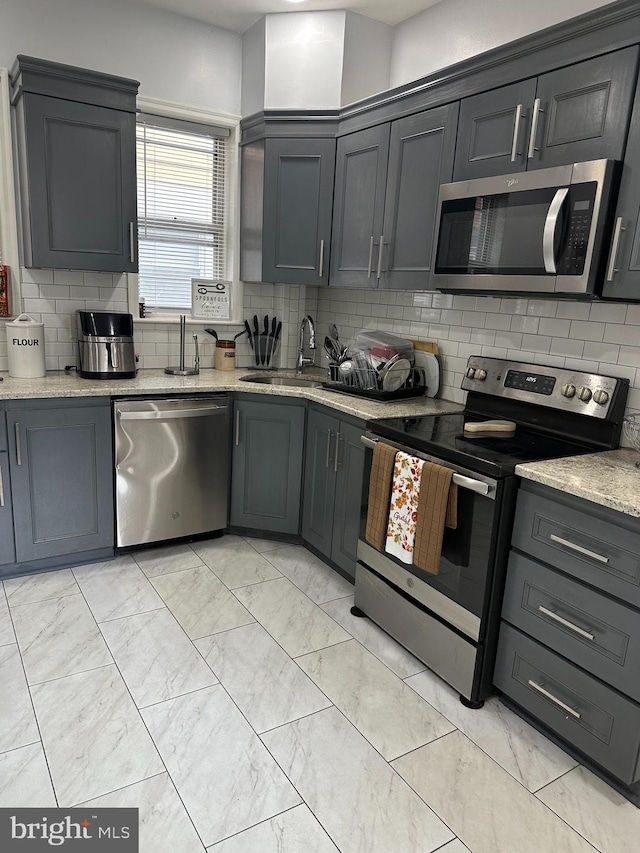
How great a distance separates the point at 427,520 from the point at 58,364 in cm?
227

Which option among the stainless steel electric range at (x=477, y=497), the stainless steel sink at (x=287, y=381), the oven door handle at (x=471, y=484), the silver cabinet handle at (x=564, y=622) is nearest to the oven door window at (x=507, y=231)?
the stainless steel electric range at (x=477, y=497)

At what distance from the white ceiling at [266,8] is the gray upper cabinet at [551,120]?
1.11 metres

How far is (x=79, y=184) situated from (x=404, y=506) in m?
2.24

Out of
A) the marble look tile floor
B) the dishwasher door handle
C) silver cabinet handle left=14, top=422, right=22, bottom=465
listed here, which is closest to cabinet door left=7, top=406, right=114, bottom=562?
silver cabinet handle left=14, top=422, right=22, bottom=465

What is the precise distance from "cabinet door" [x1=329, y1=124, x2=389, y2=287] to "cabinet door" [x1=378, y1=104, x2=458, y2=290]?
0.07m

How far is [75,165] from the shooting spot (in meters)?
2.94

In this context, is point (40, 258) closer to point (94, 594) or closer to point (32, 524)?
A: point (32, 524)

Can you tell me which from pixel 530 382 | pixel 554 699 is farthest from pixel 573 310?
pixel 554 699

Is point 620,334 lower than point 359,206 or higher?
lower

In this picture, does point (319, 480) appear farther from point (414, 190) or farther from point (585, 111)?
point (585, 111)

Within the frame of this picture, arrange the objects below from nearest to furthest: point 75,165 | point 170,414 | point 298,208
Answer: point 75,165 → point 170,414 → point 298,208

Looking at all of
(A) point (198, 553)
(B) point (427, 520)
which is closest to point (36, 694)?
(A) point (198, 553)

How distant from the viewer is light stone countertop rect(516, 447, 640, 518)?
1.69 metres

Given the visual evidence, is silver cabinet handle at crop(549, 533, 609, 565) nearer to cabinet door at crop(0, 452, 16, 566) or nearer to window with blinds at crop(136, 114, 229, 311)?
cabinet door at crop(0, 452, 16, 566)
